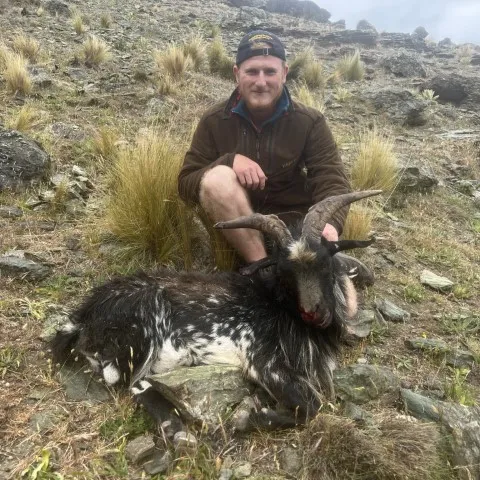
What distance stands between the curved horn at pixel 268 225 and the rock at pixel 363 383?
91 centimetres

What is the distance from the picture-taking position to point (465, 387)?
3207 mm

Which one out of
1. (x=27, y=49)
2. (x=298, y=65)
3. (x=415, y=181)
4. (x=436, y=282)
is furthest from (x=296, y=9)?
(x=436, y=282)

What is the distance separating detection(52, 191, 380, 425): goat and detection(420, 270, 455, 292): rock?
1.83m

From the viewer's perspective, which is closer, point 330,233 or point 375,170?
point 330,233

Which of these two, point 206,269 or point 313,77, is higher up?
point 206,269

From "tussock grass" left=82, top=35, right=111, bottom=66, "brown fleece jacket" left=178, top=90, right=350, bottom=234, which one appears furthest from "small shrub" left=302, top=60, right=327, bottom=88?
"brown fleece jacket" left=178, top=90, right=350, bottom=234

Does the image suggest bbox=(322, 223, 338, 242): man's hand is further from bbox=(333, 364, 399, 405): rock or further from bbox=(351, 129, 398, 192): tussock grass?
bbox=(351, 129, 398, 192): tussock grass

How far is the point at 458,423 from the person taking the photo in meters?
2.55

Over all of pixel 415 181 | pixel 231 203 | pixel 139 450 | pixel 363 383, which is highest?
pixel 231 203

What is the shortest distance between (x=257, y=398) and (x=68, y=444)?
1038mm

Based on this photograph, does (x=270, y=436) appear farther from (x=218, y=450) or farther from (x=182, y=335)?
(x=182, y=335)

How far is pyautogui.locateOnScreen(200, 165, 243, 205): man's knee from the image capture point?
3.96 m

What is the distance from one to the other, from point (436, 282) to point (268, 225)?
2449mm

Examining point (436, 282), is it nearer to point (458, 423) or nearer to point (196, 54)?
point (458, 423)
